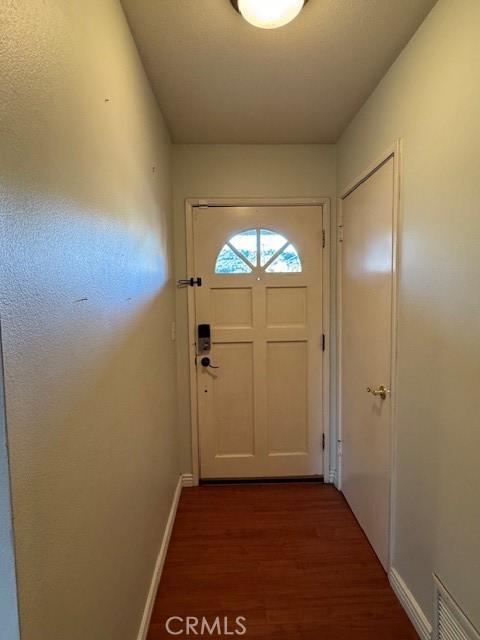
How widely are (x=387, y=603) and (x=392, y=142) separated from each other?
2.09 metres

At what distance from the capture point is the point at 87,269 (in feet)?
2.80

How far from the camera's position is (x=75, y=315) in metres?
0.78

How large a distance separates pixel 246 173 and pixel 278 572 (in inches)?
93.7

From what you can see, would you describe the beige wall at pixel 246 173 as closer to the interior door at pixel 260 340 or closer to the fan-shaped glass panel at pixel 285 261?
the interior door at pixel 260 340

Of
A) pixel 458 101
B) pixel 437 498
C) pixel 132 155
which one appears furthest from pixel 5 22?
pixel 437 498

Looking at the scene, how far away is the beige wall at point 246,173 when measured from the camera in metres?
2.26

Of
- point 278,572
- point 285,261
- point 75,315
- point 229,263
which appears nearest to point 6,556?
point 75,315

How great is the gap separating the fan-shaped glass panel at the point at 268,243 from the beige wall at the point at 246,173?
0.26m

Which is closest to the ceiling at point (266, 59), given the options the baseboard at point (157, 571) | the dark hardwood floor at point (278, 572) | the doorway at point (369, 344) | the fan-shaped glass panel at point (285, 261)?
the doorway at point (369, 344)

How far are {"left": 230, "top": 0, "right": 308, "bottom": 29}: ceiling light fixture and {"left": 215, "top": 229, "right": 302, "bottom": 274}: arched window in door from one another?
1.22 m

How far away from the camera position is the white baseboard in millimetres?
1294

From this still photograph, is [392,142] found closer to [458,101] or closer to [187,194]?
[458,101]

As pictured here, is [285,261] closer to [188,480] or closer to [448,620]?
[188,480]

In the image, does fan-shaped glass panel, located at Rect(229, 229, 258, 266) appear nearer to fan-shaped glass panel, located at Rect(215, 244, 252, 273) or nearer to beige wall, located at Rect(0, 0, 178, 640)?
fan-shaped glass panel, located at Rect(215, 244, 252, 273)
